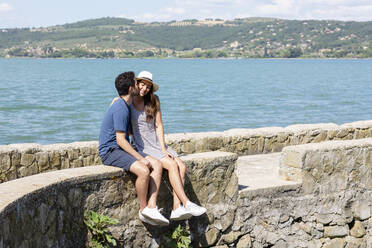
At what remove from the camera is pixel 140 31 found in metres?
191

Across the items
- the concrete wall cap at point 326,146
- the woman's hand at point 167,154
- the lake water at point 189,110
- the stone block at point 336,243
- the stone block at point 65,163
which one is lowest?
the lake water at point 189,110

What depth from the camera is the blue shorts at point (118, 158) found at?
5.59 m

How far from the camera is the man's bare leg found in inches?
217

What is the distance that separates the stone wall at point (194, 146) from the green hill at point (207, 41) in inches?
5700

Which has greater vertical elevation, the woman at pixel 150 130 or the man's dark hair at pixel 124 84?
the man's dark hair at pixel 124 84

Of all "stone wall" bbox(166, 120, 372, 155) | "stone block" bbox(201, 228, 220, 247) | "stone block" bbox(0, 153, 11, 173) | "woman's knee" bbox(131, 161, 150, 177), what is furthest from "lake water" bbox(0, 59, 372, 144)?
"woman's knee" bbox(131, 161, 150, 177)

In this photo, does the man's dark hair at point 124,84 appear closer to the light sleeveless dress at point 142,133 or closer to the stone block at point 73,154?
the light sleeveless dress at point 142,133

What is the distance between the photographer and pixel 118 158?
564 cm

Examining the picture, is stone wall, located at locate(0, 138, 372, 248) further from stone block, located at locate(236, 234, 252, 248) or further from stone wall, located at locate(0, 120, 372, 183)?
stone wall, located at locate(0, 120, 372, 183)

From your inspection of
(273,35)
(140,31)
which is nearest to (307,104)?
(273,35)

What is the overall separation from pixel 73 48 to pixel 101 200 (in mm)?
157889

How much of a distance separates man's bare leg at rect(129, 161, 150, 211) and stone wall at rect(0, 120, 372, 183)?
229 centimetres

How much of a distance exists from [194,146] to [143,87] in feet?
10.00

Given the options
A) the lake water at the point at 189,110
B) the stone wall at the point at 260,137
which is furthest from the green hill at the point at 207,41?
the stone wall at the point at 260,137
